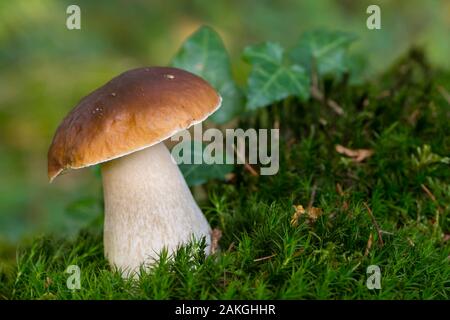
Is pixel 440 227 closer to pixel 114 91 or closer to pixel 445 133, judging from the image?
pixel 445 133

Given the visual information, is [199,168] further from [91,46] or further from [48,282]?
[91,46]

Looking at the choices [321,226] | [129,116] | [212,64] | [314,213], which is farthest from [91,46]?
[321,226]

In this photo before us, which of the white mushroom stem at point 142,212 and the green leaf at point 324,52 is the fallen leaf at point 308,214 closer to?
the white mushroom stem at point 142,212

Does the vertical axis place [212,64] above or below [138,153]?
above


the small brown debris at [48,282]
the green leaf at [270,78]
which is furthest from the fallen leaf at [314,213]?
the small brown debris at [48,282]

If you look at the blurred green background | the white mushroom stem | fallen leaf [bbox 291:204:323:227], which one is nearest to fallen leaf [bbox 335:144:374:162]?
fallen leaf [bbox 291:204:323:227]
